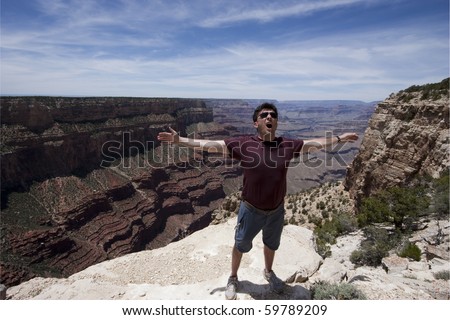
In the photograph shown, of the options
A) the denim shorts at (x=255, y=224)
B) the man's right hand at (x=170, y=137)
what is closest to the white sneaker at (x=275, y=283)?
the denim shorts at (x=255, y=224)

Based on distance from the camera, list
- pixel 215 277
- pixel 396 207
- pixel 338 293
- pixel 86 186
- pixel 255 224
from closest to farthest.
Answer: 1. pixel 255 224
2. pixel 338 293
3. pixel 215 277
4. pixel 396 207
5. pixel 86 186

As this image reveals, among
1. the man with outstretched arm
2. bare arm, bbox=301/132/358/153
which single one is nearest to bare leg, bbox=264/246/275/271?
the man with outstretched arm

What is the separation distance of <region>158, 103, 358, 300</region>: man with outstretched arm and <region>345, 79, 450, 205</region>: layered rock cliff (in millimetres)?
14995

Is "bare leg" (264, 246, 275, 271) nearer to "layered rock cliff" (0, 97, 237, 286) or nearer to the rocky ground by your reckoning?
the rocky ground

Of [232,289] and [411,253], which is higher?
[232,289]

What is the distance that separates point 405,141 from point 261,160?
19.0m

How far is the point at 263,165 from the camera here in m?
4.32

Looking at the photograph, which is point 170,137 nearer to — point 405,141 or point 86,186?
point 405,141

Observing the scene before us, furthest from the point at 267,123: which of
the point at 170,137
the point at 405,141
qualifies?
the point at 405,141

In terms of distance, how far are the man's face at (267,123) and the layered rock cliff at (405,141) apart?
1526 centimetres

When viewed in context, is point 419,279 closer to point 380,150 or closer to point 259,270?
point 259,270

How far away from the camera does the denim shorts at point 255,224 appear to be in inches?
182

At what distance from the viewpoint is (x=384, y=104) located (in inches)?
946
